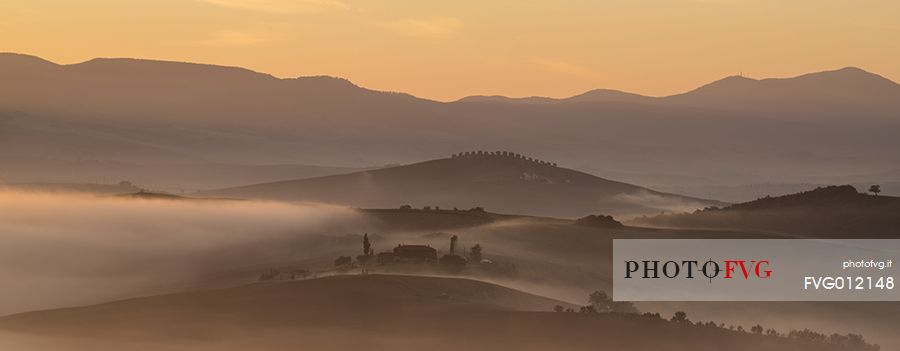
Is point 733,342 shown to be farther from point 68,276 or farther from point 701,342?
point 68,276

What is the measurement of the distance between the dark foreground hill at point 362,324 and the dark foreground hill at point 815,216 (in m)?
68.0

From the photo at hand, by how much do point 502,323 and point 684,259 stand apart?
53.0 meters

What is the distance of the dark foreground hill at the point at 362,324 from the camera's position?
3088 inches

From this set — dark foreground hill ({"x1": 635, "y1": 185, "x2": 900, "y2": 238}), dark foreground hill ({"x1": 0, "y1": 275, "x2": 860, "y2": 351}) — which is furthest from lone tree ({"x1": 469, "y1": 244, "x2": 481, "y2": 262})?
dark foreground hill ({"x1": 635, "y1": 185, "x2": 900, "y2": 238})

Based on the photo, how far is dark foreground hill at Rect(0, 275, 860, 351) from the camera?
78.4 metres

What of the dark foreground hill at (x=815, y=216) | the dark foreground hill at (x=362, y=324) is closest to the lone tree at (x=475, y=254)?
the dark foreground hill at (x=362, y=324)

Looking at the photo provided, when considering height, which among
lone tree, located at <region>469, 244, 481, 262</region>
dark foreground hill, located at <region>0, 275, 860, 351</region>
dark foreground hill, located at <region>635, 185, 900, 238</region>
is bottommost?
dark foreground hill, located at <region>0, 275, 860, 351</region>

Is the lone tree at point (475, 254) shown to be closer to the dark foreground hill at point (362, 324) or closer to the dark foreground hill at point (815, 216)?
the dark foreground hill at point (362, 324)

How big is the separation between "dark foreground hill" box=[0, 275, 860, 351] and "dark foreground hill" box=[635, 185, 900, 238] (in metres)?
68.0

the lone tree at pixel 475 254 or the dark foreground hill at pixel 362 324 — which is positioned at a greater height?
the lone tree at pixel 475 254

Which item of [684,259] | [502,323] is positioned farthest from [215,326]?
[684,259]

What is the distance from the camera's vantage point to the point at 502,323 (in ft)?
277

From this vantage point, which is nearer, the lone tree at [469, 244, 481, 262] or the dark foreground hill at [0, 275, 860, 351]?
the dark foreground hill at [0, 275, 860, 351]

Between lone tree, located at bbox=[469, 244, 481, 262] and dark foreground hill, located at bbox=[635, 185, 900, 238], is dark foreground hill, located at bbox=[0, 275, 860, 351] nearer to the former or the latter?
lone tree, located at bbox=[469, 244, 481, 262]
